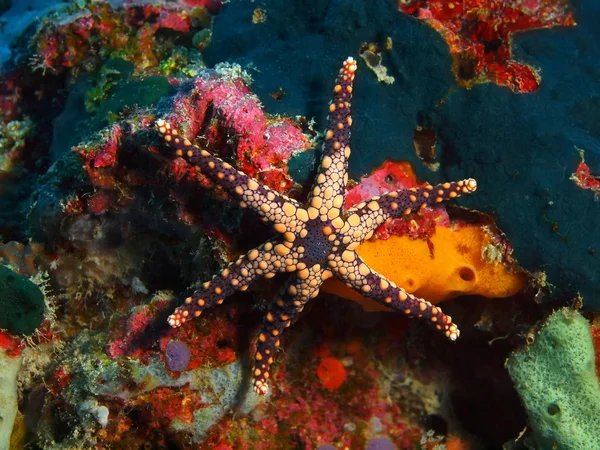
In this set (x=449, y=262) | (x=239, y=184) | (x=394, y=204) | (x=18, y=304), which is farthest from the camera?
(x=18, y=304)

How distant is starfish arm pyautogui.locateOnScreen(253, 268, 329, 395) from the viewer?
4.56 meters

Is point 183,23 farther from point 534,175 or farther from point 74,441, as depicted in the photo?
point 74,441

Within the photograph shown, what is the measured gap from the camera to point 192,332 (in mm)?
5531

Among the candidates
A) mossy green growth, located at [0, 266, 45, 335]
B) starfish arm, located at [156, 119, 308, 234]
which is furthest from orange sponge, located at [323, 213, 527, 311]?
mossy green growth, located at [0, 266, 45, 335]

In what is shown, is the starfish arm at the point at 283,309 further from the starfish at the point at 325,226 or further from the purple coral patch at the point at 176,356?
the purple coral patch at the point at 176,356

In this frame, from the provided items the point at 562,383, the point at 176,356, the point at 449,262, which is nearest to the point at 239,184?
the point at 176,356

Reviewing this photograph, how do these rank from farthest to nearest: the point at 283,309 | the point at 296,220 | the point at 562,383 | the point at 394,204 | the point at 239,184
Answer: the point at 562,383 < the point at 283,309 < the point at 394,204 < the point at 296,220 < the point at 239,184

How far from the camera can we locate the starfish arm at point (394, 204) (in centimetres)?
448

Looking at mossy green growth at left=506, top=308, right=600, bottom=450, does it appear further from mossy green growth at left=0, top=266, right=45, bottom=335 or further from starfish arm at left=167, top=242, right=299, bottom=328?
mossy green growth at left=0, top=266, right=45, bottom=335

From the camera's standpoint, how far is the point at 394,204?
4.49 meters

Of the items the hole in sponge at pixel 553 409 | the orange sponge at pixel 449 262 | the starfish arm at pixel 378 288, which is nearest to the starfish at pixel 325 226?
the starfish arm at pixel 378 288

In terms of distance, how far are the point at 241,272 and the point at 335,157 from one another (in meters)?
1.46

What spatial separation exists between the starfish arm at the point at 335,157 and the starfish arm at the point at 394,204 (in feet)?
0.76

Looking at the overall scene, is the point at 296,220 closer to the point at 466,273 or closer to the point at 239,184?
the point at 239,184
